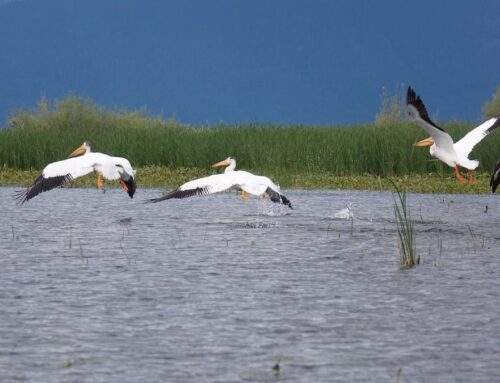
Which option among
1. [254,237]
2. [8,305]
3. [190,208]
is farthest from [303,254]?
[190,208]

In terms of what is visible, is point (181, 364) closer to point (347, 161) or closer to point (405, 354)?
point (405, 354)

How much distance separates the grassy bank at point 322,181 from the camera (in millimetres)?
22703

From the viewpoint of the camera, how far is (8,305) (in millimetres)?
8258

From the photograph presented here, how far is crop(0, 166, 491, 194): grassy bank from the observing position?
2270 centimetres

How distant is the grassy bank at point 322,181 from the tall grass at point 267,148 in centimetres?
63

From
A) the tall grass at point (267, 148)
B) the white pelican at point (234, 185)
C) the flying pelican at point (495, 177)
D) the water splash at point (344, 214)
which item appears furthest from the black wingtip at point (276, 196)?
the tall grass at point (267, 148)

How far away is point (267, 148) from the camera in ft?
89.5

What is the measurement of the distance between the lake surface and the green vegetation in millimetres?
9036

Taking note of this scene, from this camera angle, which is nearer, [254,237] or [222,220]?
[254,237]

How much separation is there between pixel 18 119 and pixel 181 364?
37.2 meters

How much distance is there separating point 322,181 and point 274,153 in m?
3.05

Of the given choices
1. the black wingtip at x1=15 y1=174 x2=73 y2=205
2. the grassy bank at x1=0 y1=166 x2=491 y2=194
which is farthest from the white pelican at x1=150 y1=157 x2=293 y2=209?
the grassy bank at x1=0 y1=166 x2=491 y2=194

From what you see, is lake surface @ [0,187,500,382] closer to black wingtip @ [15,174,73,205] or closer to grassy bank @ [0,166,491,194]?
black wingtip @ [15,174,73,205]

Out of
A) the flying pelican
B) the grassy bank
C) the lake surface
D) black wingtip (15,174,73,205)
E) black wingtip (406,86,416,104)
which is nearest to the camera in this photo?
the lake surface
